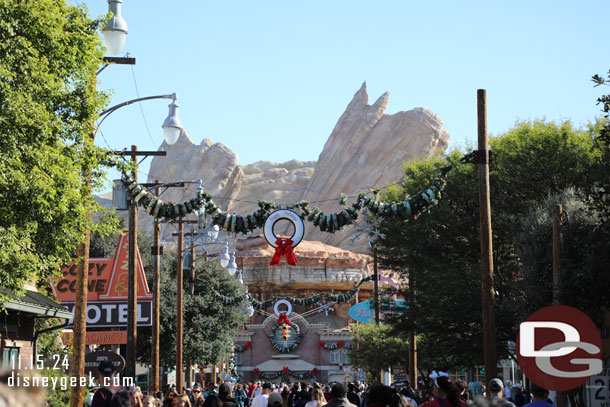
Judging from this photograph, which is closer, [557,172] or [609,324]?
[609,324]

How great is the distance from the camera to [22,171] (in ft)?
42.5

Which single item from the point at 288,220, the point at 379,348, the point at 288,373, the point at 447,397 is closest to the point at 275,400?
the point at 447,397

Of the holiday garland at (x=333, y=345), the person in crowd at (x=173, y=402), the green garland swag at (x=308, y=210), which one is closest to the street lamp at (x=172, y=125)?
the green garland swag at (x=308, y=210)

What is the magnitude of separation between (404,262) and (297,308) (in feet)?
185

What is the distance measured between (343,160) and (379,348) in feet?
337

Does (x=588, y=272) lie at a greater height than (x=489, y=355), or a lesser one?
greater

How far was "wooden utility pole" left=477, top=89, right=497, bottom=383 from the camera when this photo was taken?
18.4 metres

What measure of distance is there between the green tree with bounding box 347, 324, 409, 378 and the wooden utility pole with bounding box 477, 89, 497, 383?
30044 mm

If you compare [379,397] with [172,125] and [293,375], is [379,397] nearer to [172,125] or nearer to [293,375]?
[172,125]

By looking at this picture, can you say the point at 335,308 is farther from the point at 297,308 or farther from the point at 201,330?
the point at 201,330

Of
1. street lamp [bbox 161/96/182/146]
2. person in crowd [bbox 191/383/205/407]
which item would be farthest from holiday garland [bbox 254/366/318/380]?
street lamp [bbox 161/96/182/146]

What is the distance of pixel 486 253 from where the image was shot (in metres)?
18.8

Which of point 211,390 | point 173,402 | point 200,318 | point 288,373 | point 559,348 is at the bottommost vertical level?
point 288,373

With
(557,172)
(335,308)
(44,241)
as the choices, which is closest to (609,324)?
(557,172)
